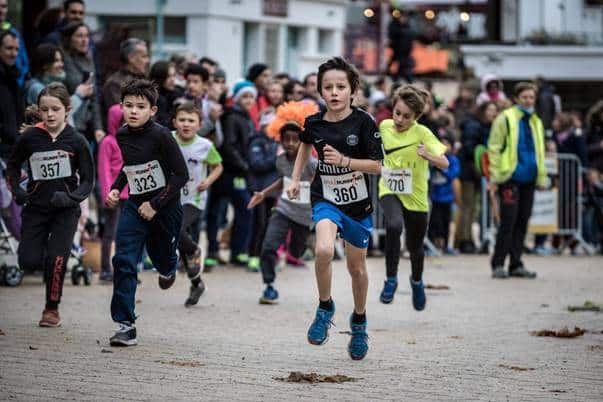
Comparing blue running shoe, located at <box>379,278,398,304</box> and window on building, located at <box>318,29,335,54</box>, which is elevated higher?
window on building, located at <box>318,29,335,54</box>

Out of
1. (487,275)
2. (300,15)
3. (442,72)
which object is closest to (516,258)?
(487,275)

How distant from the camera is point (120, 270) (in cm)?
1002

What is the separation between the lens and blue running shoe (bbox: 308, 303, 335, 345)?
9617 mm

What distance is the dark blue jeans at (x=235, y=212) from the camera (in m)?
16.7

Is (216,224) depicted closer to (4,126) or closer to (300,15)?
(4,126)

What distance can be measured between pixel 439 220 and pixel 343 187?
398 inches

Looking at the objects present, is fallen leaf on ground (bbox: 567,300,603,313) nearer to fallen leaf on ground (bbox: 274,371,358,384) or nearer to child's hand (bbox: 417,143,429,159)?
child's hand (bbox: 417,143,429,159)

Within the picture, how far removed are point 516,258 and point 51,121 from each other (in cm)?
704

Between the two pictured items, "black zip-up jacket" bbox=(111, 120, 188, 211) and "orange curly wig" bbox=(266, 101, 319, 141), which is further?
"orange curly wig" bbox=(266, 101, 319, 141)

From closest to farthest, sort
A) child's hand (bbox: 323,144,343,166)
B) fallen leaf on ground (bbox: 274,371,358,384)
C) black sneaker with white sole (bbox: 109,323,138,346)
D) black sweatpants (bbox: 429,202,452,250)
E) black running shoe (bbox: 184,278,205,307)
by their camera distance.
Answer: fallen leaf on ground (bbox: 274,371,358,384) < child's hand (bbox: 323,144,343,166) < black sneaker with white sole (bbox: 109,323,138,346) < black running shoe (bbox: 184,278,205,307) < black sweatpants (bbox: 429,202,452,250)

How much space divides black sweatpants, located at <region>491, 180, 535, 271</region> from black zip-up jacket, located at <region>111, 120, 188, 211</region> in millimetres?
6442

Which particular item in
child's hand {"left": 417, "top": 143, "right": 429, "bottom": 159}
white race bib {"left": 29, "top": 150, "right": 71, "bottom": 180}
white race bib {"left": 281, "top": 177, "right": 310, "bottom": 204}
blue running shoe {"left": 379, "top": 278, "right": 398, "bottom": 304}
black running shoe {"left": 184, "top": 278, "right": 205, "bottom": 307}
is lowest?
black running shoe {"left": 184, "top": 278, "right": 205, "bottom": 307}

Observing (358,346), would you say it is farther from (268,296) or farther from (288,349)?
(268,296)

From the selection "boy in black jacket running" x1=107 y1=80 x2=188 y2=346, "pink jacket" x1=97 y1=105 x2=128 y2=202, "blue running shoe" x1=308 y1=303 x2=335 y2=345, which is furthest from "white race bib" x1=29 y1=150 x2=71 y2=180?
"pink jacket" x1=97 y1=105 x2=128 y2=202
